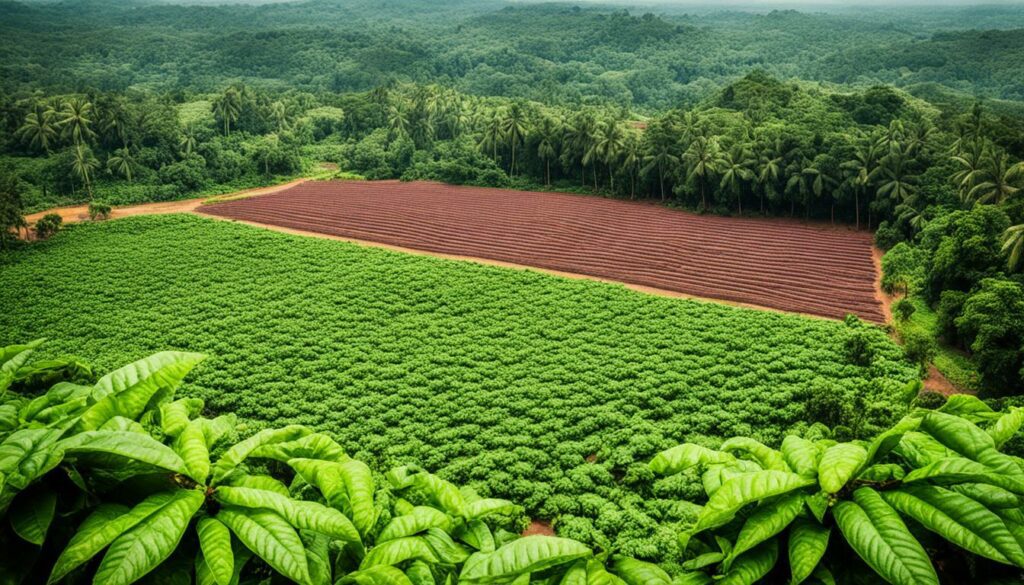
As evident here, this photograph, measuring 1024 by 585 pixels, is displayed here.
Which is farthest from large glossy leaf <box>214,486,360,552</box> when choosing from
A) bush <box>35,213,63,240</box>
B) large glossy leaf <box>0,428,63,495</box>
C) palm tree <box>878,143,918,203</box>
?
bush <box>35,213,63,240</box>

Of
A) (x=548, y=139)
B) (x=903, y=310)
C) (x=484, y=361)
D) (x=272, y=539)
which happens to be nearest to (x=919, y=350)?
(x=903, y=310)

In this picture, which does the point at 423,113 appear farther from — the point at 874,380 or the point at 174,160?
the point at 874,380

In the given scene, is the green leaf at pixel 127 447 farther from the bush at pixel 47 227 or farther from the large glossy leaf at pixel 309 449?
the bush at pixel 47 227

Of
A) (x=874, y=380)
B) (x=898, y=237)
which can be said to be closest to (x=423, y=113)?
(x=898, y=237)

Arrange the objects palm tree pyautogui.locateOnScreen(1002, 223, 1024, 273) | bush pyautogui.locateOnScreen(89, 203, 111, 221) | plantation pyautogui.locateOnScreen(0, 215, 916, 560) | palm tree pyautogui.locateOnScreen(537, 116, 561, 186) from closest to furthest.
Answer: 1. plantation pyautogui.locateOnScreen(0, 215, 916, 560)
2. palm tree pyautogui.locateOnScreen(1002, 223, 1024, 273)
3. bush pyautogui.locateOnScreen(89, 203, 111, 221)
4. palm tree pyautogui.locateOnScreen(537, 116, 561, 186)

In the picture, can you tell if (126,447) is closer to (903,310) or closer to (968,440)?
(968,440)

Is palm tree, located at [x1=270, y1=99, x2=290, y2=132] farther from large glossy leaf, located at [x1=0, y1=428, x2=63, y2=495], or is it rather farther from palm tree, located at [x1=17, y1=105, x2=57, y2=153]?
large glossy leaf, located at [x1=0, y1=428, x2=63, y2=495]
